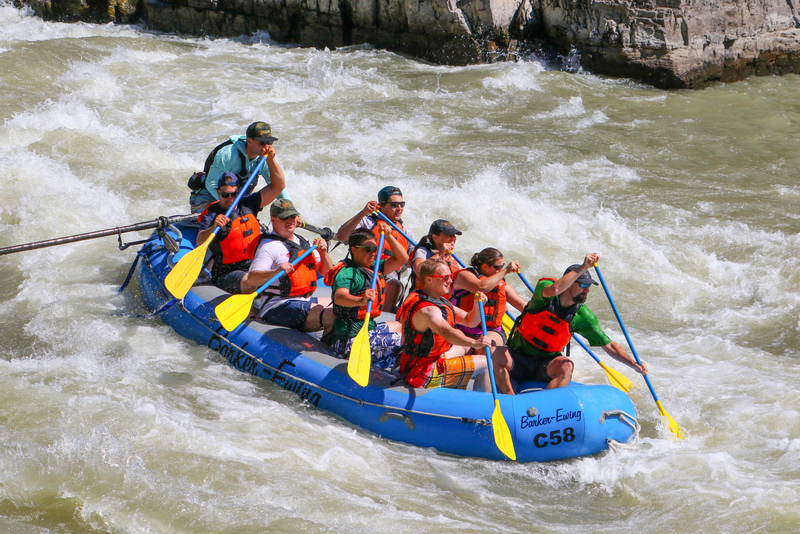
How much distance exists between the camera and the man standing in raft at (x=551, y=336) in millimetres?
4242

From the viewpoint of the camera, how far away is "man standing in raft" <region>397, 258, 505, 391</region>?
4.05m

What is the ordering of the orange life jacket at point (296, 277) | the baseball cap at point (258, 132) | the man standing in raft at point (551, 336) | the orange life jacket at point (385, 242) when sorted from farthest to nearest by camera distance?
the baseball cap at point (258, 132)
the orange life jacket at point (385, 242)
the orange life jacket at point (296, 277)
the man standing in raft at point (551, 336)

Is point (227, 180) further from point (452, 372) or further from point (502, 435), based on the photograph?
point (502, 435)

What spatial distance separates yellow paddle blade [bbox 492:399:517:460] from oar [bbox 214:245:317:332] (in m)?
1.67

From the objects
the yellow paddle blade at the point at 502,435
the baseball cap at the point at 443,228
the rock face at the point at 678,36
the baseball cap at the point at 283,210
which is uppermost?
the rock face at the point at 678,36

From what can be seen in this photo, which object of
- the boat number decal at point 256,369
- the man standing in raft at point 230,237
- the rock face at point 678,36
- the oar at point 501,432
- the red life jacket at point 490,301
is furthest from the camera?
the rock face at point 678,36

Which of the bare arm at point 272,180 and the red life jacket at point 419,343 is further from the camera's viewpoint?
the bare arm at point 272,180

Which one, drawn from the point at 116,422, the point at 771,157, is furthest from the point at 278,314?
the point at 771,157

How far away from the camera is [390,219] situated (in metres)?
5.15

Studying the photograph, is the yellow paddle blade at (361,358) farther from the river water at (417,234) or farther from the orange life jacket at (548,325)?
the orange life jacket at (548,325)

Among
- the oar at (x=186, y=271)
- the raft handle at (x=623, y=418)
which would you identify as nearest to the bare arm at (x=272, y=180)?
the oar at (x=186, y=271)

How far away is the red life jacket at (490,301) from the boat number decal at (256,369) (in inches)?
41.9

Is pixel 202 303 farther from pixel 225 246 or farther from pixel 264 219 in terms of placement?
pixel 264 219

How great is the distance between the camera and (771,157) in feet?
31.6
